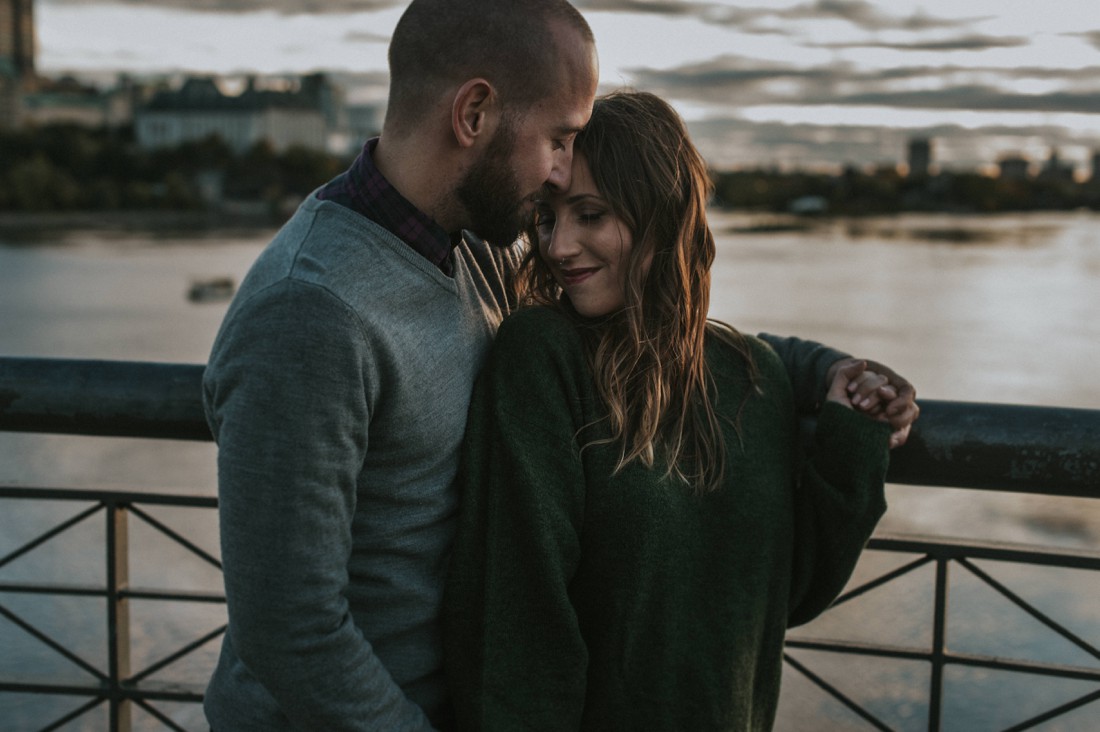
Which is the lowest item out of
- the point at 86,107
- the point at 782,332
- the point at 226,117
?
the point at 782,332

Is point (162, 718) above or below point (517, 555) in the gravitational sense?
below

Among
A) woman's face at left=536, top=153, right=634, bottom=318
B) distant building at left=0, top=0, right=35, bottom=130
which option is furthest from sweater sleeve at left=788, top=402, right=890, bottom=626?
distant building at left=0, top=0, right=35, bottom=130

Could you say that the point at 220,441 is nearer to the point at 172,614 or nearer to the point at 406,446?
the point at 406,446

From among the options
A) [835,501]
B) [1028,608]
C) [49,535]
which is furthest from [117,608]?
[1028,608]

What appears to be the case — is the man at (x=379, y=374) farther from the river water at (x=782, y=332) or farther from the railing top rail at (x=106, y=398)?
the river water at (x=782, y=332)

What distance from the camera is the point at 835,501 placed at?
56.0 inches

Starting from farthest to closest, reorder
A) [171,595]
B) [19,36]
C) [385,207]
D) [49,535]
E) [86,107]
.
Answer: [19,36] → [86,107] → [49,535] → [171,595] → [385,207]

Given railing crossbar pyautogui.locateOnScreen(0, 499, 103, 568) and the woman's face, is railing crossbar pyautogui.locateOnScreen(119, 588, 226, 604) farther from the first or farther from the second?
the woman's face

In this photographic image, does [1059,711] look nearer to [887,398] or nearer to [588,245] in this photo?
[887,398]

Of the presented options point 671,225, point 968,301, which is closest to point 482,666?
point 671,225

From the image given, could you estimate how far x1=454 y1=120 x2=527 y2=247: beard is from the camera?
4.35ft

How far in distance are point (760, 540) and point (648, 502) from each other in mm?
176

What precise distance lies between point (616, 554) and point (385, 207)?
513 mm

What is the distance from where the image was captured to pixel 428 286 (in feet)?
4.24
